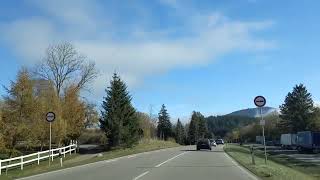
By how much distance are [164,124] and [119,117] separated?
296ft

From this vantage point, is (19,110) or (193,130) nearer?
(19,110)

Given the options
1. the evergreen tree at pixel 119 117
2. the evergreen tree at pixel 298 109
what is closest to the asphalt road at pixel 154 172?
the evergreen tree at pixel 119 117

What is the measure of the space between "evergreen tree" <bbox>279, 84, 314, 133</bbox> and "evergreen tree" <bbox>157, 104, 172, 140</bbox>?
129ft

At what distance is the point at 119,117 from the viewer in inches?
2709

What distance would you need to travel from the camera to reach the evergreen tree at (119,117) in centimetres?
6775

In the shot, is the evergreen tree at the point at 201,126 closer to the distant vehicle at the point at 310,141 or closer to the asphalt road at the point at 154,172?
the distant vehicle at the point at 310,141

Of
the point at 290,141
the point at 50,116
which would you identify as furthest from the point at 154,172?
the point at 290,141

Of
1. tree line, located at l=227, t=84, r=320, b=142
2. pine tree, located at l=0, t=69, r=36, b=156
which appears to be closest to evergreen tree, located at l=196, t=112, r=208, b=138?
tree line, located at l=227, t=84, r=320, b=142

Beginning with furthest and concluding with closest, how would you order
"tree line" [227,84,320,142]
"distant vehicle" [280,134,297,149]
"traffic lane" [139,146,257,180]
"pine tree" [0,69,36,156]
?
"tree line" [227,84,320,142] < "distant vehicle" [280,134,297,149] < "pine tree" [0,69,36,156] < "traffic lane" [139,146,257,180]

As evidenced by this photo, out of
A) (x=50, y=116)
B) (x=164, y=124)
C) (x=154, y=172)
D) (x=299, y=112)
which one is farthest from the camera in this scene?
(x=164, y=124)

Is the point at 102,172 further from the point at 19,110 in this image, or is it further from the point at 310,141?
the point at 310,141

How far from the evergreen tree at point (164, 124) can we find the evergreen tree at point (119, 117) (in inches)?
3316

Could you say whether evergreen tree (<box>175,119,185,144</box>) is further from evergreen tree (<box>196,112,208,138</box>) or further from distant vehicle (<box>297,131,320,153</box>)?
distant vehicle (<box>297,131,320,153</box>)

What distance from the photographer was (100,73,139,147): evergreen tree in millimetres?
67750
